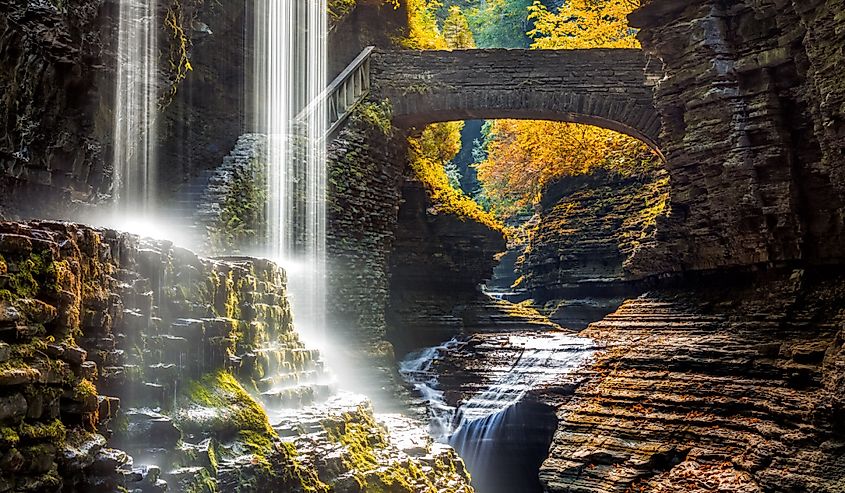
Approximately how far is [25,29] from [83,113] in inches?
39.5

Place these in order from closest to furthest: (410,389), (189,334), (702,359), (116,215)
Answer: (189,334) < (116,215) < (702,359) < (410,389)

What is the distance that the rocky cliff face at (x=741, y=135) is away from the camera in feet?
31.7

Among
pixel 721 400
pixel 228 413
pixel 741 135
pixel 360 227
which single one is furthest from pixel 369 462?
pixel 360 227

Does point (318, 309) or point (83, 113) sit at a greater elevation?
point (83, 113)

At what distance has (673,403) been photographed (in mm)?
9656

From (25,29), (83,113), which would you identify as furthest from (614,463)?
(25,29)

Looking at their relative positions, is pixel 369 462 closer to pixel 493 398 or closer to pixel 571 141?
pixel 493 398

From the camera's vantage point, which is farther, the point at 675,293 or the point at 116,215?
the point at 675,293

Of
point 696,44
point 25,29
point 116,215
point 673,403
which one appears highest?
point 696,44

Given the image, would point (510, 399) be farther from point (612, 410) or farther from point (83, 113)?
point (83, 113)

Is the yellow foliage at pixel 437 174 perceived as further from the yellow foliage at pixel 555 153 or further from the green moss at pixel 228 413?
the green moss at pixel 228 413

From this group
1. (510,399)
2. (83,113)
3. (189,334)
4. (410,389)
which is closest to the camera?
(189,334)

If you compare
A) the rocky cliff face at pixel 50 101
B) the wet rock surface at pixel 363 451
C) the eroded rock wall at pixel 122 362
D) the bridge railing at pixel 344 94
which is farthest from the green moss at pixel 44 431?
the bridge railing at pixel 344 94

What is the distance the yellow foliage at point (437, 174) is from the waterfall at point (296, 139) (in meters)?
3.06
